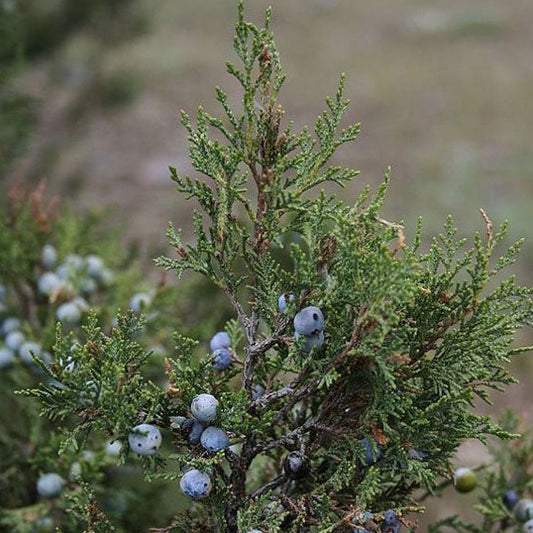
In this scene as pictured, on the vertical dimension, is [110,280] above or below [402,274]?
below

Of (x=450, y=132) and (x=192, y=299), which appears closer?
(x=192, y=299)

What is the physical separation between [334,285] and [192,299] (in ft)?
4.80

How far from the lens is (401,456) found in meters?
1.12

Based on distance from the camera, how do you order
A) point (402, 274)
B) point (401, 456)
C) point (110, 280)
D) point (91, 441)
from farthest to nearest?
point (110, 280)
point (91, 441)
point (401, 456)
point (402, 274)

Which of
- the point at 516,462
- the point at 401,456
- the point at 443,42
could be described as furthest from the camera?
the point at 443,42

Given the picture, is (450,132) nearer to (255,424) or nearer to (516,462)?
(516,462)

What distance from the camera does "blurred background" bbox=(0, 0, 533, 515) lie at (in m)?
4.66

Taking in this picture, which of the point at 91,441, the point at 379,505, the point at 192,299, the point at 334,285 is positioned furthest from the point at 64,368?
the point at 192,299

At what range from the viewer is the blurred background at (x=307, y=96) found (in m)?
4.66

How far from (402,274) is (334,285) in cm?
11

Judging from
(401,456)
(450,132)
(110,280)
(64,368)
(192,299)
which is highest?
(64,368)

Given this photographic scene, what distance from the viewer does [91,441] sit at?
6.05ft

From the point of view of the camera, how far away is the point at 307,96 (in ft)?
30.0

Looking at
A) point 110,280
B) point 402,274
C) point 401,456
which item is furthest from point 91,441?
point 402,274
